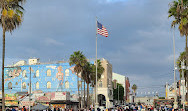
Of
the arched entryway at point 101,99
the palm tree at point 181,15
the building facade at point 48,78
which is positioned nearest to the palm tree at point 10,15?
the palm tree at point 181,15

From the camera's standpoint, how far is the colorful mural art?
80188mm

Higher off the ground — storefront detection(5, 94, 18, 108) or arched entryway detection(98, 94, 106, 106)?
storefront detection(5, 94, 18, 108)

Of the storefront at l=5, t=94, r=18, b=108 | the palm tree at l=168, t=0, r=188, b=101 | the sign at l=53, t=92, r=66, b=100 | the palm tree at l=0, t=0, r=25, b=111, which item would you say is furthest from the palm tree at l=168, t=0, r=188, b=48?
the storefront at l=5, t=94, r=18, b=108

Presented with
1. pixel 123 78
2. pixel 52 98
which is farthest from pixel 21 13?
pixel 123 78

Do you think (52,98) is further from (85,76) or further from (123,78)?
(123,78)

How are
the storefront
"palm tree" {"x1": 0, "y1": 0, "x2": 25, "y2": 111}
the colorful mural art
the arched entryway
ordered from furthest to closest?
the arched entryway
the colorful mural art
the storefront
"palm tree" {"x1": 0, "y1": 0, "x2": 25, "y2": 111}

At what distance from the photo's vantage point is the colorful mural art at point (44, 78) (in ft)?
263

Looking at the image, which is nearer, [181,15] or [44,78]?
[181,15]

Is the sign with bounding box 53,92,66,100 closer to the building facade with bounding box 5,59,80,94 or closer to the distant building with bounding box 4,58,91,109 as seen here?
the distant building with bounding box 4,58,91,109

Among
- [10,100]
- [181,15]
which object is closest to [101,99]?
[10,100]

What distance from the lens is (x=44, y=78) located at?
8244cm

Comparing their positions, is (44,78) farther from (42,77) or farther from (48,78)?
(48,78)

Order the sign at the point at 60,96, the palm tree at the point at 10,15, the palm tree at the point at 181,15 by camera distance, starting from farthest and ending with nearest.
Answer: the sign at the point at 60,96 → the palm tree at the point at 181,15 → the palm tree at the point at 10,15

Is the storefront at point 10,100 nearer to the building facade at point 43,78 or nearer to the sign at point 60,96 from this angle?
the sign at point 60,96
